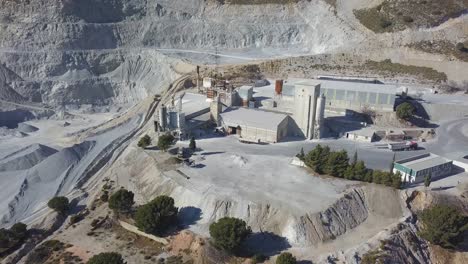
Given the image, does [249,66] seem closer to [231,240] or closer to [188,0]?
[188,0]

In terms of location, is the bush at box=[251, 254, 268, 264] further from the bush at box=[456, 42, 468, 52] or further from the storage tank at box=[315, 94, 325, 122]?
the bush at box=[456, 42, 468, 52]

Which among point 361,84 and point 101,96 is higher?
point 361,84

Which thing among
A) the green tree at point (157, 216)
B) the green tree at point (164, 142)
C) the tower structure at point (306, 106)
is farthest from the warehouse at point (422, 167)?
the green tree at point (164, 142)

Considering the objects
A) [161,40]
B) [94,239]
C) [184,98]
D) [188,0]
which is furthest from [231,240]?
[188,0]

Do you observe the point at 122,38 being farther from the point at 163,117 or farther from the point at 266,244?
the point at 266,244

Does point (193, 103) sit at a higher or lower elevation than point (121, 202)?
higher

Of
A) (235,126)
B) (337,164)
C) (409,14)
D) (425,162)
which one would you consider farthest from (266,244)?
(409,14)

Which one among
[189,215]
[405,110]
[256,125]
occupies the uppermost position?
[405,110]
